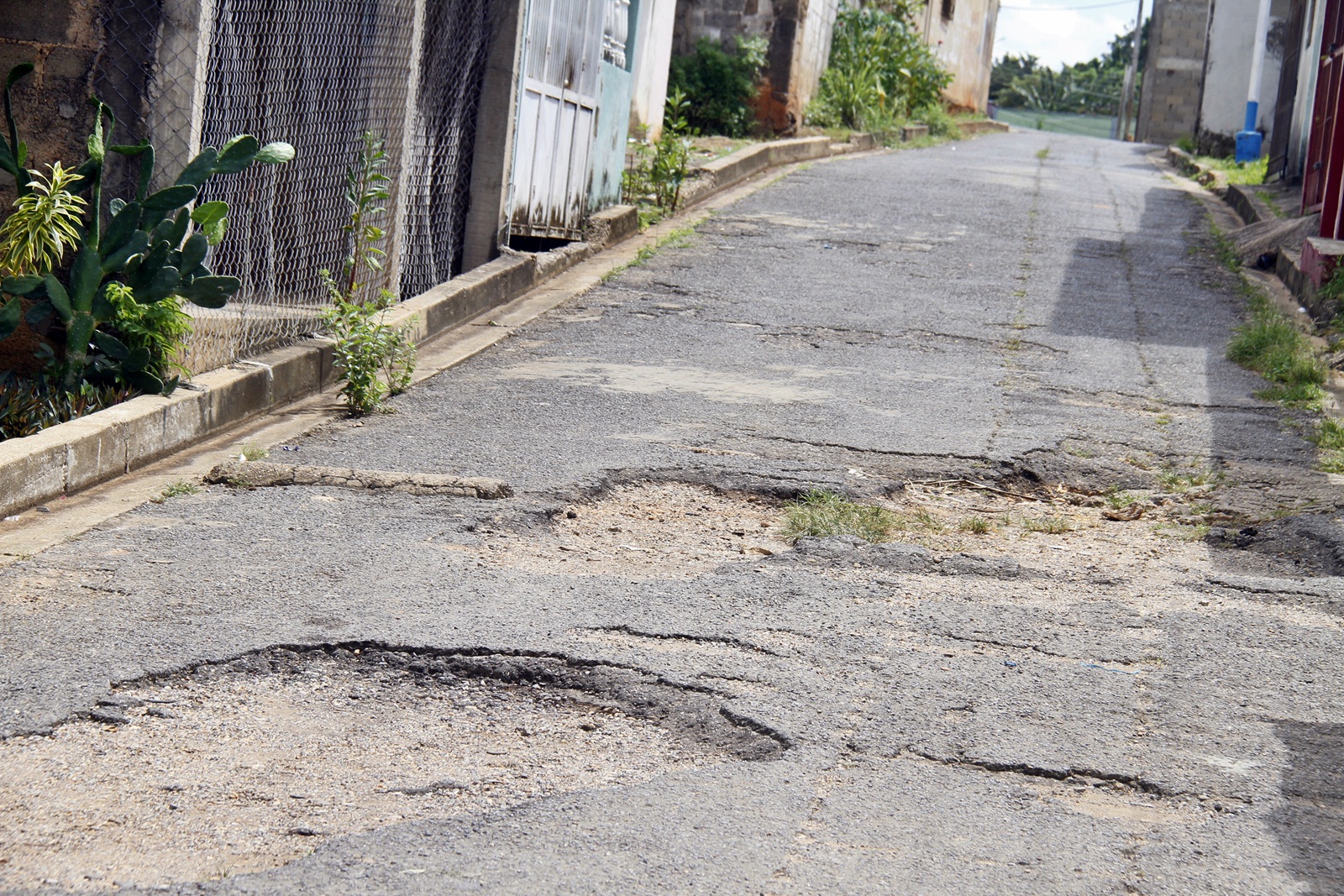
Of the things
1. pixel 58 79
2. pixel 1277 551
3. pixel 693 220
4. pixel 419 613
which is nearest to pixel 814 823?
pixel 419 613

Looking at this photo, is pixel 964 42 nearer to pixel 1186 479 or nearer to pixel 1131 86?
pixel 1131 86

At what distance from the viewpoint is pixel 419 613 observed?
3451 mm

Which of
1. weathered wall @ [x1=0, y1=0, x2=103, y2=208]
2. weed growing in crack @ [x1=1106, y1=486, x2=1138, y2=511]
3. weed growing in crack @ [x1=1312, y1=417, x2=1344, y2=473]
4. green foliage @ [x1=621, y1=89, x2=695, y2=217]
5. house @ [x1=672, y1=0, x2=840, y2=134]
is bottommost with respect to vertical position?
weed growing in crack @ [x1=1106, y1=486, x2=1138, y2=511]

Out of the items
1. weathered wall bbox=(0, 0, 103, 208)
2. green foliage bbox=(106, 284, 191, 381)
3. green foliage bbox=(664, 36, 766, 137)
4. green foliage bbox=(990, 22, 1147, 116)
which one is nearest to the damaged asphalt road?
green foliage bbox=(106, 284, 191, 381)

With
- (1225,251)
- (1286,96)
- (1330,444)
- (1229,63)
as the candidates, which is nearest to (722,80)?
(1225,251)

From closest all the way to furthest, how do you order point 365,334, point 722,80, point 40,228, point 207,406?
point 40,228, point 207,406, point 365,334, point 722,80

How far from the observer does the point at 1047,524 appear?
4625 millimetres

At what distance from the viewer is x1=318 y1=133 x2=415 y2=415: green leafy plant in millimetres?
5691

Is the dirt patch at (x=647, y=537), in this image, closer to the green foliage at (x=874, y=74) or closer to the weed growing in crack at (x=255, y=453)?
the weed growing in crack at (x=255, y=453)

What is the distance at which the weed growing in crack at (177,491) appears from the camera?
4348 mm

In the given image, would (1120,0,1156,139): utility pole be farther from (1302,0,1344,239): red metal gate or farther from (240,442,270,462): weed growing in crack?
(240,442,270,462): weed growing in crack

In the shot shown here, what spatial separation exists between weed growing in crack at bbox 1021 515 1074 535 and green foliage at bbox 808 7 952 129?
1357cm

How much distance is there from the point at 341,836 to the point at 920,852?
3.53ft

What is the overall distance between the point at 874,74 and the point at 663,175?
9104mm
